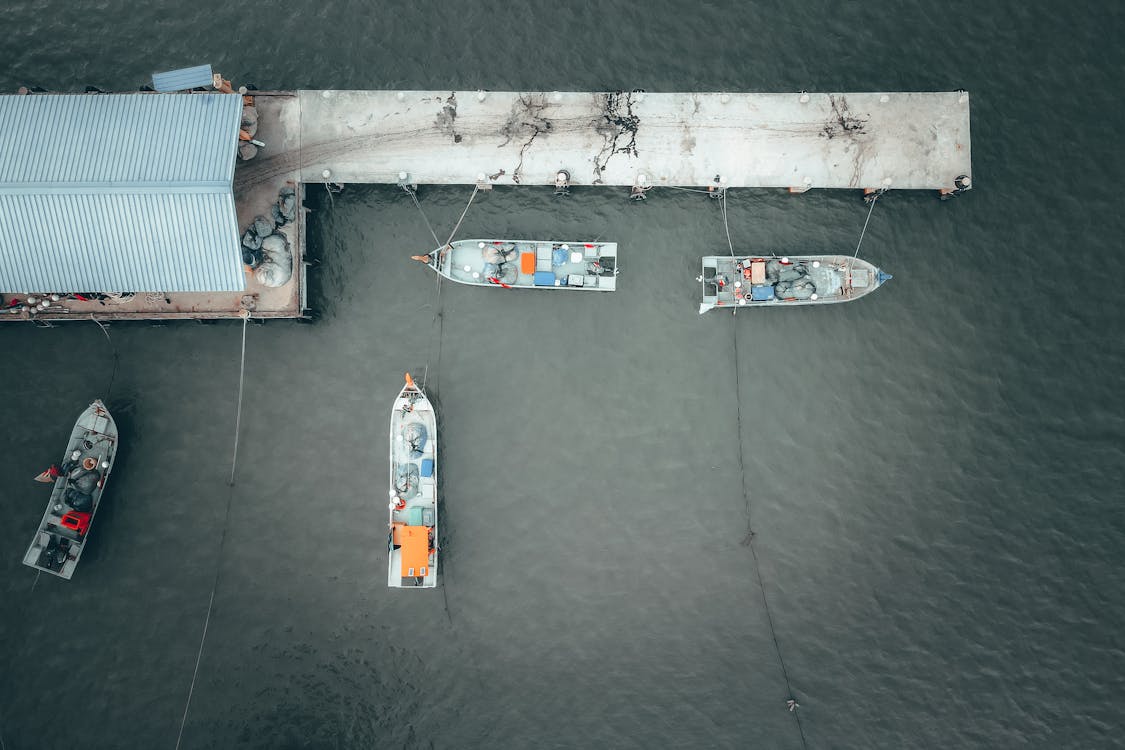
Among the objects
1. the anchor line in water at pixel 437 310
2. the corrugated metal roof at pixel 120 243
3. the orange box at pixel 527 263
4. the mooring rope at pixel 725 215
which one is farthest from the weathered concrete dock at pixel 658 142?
the corrugated metal roof at pixel 120 243

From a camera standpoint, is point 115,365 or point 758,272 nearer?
point 758,272

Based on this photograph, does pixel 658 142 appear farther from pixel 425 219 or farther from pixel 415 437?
pixel 415 437

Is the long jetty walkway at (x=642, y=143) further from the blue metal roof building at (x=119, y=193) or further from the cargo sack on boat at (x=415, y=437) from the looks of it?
the cargo sack on boat at (x=415, y=437)

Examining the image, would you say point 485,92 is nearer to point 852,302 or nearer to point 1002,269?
point 852,302

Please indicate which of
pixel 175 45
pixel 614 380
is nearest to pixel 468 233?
pixel 614 380

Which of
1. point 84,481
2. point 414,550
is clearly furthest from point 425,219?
point 84,481
